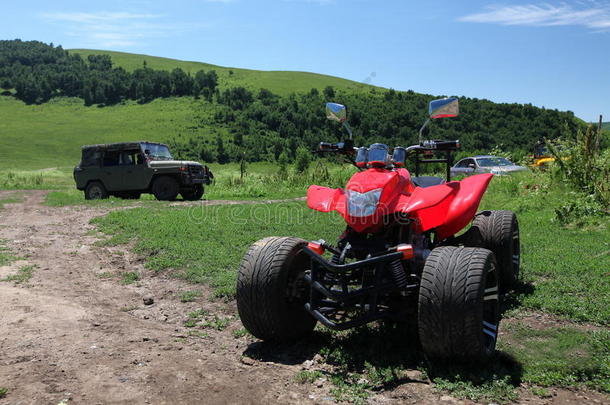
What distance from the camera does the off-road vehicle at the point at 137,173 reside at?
59.9ft

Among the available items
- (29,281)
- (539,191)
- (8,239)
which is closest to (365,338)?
(29,281)

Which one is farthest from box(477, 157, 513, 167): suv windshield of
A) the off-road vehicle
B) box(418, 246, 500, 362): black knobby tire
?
box(418, 246, 500, 362): black knobby tire

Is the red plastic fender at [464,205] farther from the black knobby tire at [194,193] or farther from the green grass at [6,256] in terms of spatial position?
the black knobby tire at [194,193]

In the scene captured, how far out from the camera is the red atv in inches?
143

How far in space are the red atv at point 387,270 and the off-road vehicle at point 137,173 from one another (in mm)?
14110

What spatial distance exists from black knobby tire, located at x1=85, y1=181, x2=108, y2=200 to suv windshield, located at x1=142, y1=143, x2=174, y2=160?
225 cm

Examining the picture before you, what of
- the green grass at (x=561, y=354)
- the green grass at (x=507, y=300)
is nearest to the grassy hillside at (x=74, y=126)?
the green grass at (x=507, y=300)

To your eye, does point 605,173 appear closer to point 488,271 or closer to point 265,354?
point 488,271

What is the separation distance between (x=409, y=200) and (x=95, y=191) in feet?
56.8

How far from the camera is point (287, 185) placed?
21844 millimetres

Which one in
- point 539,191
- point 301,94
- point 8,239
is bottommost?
point 8,239

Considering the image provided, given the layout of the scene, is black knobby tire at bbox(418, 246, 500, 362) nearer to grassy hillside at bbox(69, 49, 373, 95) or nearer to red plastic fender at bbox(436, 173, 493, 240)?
red plastic fender at bbox(436, 173, 493, 240)

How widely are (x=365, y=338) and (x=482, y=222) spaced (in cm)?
248

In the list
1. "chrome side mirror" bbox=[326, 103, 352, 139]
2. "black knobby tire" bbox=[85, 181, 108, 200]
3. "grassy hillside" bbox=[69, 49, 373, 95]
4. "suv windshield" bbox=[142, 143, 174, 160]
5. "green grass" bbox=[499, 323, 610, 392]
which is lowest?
"black knobby tire" bbox=[85, 181, 108, 200]
